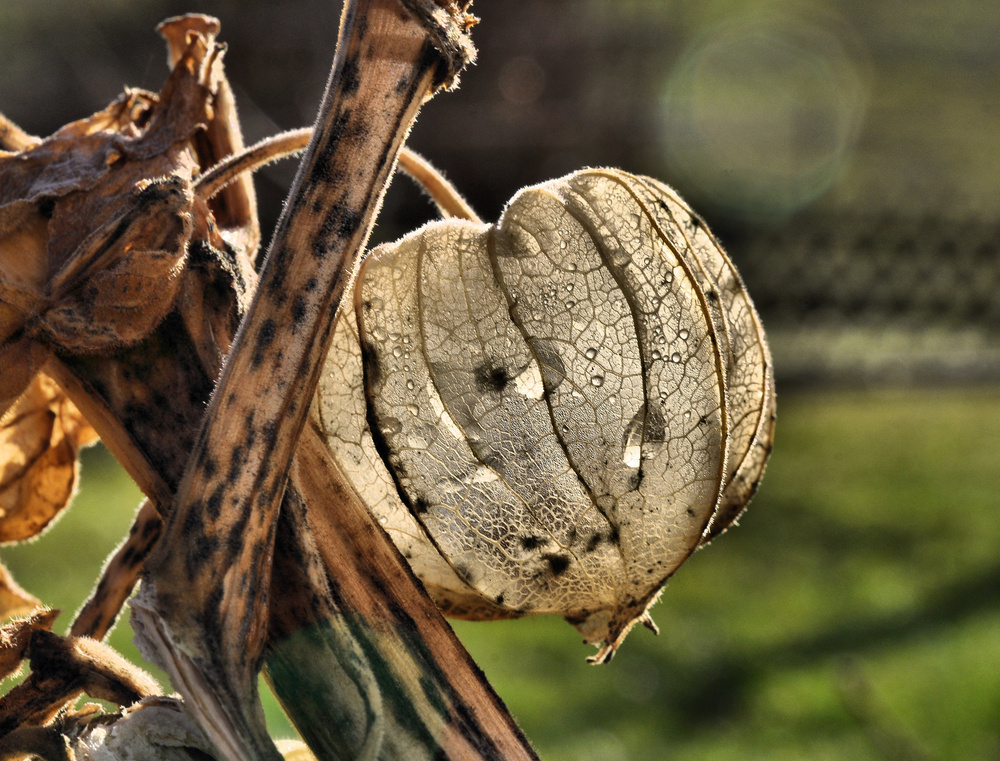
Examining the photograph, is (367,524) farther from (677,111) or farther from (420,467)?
(677,111)

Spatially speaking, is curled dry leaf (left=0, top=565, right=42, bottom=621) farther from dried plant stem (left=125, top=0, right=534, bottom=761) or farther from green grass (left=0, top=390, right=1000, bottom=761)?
green grass (left=0, top=390, right=1000, bottom=761)

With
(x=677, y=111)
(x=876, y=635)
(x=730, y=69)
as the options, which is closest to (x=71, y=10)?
(x=677, y=111)

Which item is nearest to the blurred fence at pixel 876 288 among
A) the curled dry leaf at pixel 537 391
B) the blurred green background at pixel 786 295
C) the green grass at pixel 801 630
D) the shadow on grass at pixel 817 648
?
the blurred green background at pixel 786 295

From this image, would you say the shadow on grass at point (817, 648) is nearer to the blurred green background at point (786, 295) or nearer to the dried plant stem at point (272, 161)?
the blurred green background at point (786, 295)

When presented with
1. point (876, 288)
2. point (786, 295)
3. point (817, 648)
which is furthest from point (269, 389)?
point (876, 288)

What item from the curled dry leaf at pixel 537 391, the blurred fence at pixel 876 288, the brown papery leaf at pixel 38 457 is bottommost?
the blurred fence at pixel 876 288

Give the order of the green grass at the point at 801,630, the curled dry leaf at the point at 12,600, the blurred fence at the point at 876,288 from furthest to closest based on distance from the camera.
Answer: the blurred fence at the point at 876,288 → the green grass at the point at 801,630 → the curled dry leaf at the point at 12,600

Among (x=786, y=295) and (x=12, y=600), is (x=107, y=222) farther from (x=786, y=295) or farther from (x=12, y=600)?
(x=786, y=295)
